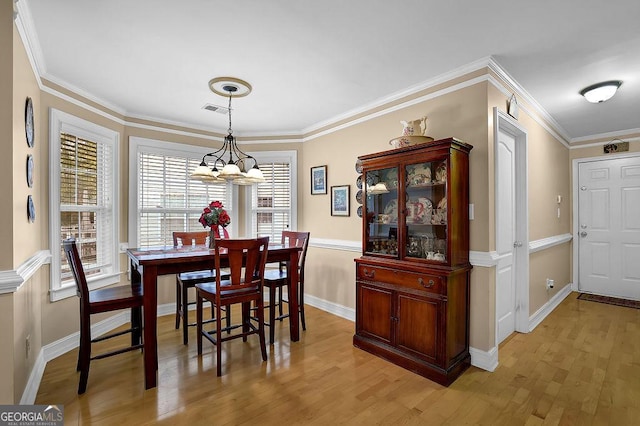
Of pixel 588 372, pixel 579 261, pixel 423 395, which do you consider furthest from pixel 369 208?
pixel 579 261

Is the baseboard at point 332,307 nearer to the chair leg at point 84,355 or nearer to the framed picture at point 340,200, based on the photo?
the framed picture at point 340,200

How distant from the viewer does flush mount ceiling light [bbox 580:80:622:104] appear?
2.93 meters

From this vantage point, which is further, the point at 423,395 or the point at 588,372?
the point at 588,372

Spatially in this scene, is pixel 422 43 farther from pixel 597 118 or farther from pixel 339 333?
pixel 597 118

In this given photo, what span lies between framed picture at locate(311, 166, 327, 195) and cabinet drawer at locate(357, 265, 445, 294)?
61.1 inches

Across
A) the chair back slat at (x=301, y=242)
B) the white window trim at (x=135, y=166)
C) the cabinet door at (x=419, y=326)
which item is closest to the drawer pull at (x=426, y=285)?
the cabinet door at (x=419, y=326)

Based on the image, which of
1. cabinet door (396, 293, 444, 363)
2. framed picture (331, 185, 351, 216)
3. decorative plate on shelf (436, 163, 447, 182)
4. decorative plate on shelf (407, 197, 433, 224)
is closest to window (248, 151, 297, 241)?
framed picture (331, 185, 351, 216)

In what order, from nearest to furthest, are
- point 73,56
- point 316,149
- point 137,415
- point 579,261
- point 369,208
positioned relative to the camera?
1. point 137,415
2. point 73,56
3. point 369,208
4. point 316,149
5. point 579,261

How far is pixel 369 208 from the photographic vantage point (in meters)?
3.15

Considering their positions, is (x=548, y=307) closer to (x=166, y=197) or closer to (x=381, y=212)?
(x=381, y=212)

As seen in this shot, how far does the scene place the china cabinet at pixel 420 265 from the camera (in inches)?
96.7

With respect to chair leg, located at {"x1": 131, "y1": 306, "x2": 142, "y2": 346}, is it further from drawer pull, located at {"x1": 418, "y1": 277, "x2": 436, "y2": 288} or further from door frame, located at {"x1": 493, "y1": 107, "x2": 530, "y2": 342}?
door frame, located at {"x1": 493, "y1": 107, "x2": 530, "y2": 342}

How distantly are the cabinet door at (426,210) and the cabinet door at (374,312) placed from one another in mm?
472

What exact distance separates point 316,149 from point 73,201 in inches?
115
